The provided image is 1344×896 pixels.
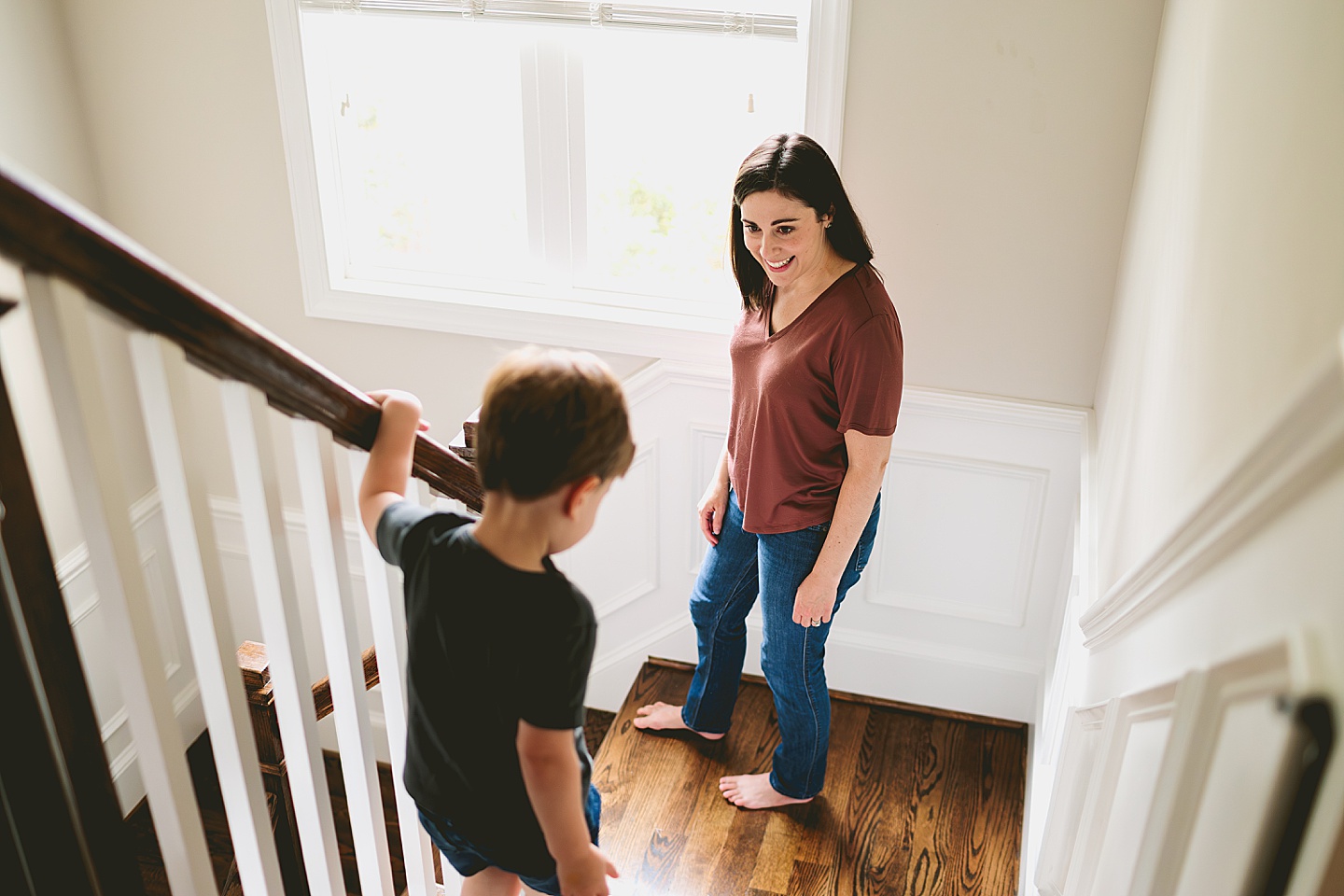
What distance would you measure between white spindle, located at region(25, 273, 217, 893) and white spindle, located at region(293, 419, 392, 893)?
0.62 feet

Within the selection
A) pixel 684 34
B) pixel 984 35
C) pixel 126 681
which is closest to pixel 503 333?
pixel 684 34

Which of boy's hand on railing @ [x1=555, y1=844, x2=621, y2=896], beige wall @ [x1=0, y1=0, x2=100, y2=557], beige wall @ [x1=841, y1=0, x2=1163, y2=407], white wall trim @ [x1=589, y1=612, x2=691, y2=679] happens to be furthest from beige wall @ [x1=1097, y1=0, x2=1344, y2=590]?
beige wall @ [x1=0, y1=0, x2=100, y2=557]

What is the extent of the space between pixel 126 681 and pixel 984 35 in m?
2.03

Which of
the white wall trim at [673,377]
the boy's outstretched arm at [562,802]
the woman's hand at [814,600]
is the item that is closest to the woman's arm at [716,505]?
the woman's hand at [814,600]

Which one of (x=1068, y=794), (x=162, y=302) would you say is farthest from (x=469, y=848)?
(x=1068, y=794)

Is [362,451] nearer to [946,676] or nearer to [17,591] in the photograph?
[17,591]

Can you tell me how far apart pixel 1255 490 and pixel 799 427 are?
1127 mm

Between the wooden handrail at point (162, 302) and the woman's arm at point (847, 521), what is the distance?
3.17ft

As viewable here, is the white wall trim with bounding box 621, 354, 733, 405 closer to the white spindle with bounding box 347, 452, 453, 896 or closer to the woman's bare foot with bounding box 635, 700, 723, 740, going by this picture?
the woman's bare foot with bounding box 635, 700, 723, 740

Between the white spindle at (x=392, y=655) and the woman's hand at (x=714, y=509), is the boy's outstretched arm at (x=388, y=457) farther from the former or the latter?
the woman's hand at (x=714, y=509)

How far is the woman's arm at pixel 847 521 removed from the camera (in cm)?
192

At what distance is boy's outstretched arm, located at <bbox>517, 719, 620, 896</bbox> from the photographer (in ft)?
3.62

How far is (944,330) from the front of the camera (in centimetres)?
252

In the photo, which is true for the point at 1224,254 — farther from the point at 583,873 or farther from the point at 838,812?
the point at 838,812
